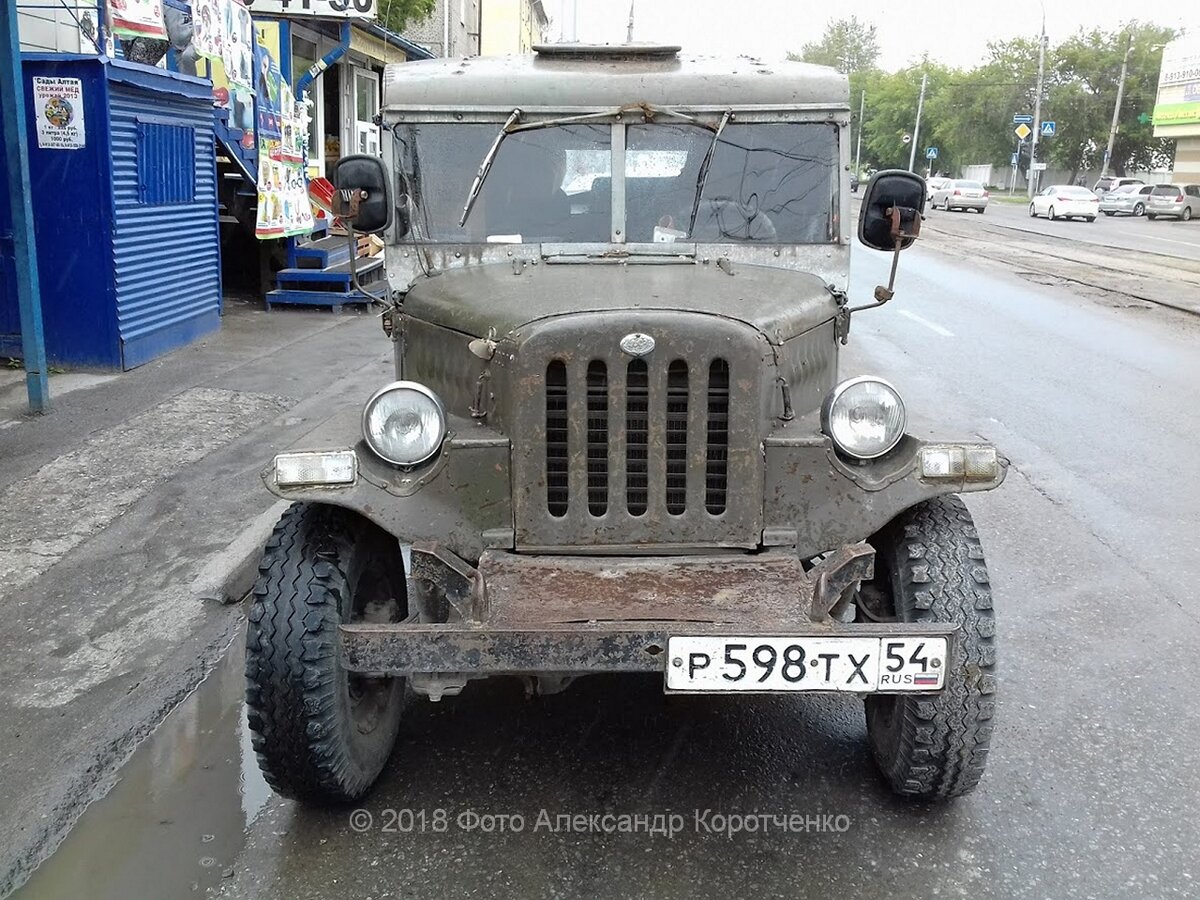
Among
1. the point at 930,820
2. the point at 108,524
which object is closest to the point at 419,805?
the point at 930,820

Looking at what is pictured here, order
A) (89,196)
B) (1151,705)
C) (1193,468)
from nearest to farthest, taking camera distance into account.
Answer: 1. (1151,705)
2. (1193,468)
3. (89,196)

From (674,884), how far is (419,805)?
85cm

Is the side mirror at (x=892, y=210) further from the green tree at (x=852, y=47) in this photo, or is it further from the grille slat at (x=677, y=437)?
the green tree at (x=852, y=47)

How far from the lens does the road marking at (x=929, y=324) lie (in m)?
13.3

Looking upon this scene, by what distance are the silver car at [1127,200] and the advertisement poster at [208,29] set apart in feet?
142

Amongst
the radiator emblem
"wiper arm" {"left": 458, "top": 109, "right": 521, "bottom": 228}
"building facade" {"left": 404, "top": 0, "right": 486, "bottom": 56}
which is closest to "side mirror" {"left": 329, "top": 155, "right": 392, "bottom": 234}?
"wiper arm" {"left": 458, "top": 109, "right": 521, "bottom": 228}

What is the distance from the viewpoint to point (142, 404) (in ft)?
27.4

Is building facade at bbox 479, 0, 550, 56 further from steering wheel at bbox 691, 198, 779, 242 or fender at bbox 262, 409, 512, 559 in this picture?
fender at bbox 262, 409, 512, 559

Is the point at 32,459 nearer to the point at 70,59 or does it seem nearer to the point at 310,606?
the point at 70,59

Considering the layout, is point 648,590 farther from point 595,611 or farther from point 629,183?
point 629,183

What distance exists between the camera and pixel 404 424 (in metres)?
3.38

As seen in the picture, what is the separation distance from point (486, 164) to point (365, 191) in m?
0.47

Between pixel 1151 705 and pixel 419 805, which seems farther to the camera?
pixel 1151 705

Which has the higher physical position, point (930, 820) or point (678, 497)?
point (678, 497)
